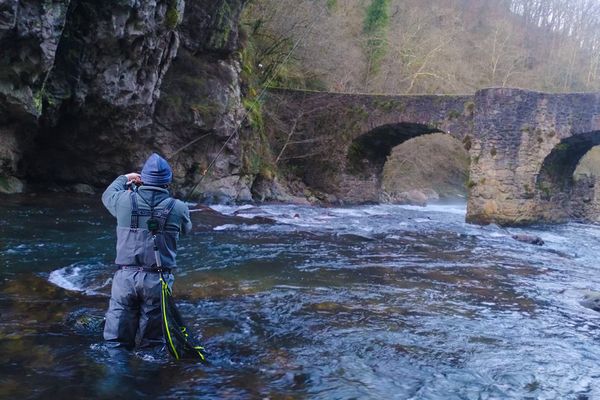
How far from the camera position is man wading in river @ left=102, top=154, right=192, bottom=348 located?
4105 millimetres

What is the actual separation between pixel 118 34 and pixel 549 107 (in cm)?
1190

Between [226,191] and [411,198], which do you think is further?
[411,198]

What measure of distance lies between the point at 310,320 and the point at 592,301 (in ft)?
12.7

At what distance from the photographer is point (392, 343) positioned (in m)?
5.21

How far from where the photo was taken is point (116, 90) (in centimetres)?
1403

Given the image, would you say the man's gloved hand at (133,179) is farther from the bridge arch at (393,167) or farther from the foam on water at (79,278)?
the bridge arch at (393,167)

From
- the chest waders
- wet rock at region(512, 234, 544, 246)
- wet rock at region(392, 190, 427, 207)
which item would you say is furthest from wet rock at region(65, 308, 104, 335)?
wet rock at region(392, 190, 427, 207)

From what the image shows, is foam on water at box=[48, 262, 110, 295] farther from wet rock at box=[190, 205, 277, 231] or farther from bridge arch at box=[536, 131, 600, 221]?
bridge arch at box=[536, 131, 600, 221]

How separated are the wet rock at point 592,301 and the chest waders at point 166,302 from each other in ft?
17.2

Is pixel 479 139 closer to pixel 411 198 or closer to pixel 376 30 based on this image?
pixel 411 198

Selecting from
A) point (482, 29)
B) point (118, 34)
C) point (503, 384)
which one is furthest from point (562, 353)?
point (482, 29)

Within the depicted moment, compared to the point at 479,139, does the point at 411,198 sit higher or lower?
lower

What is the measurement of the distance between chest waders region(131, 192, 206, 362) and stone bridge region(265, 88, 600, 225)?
14.3 m

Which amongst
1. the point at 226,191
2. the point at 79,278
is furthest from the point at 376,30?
the point at 79,278
